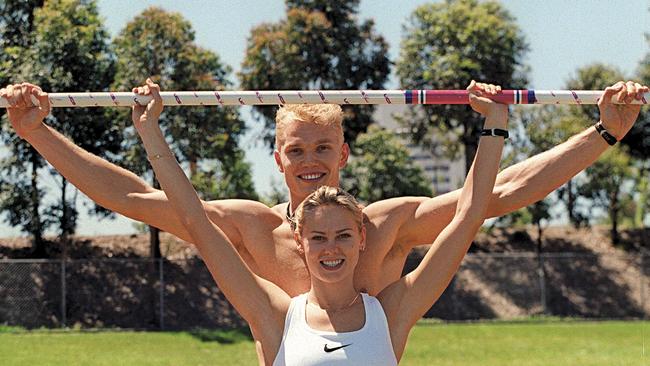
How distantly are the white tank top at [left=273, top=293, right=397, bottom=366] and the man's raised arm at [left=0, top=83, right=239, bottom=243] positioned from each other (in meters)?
0.81

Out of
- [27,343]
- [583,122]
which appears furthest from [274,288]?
[583,122]

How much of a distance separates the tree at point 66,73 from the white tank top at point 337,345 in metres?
22.9

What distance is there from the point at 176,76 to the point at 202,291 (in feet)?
Result: 18.6

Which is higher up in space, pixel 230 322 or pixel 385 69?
pixel 385 69

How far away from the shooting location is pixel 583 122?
3303cm

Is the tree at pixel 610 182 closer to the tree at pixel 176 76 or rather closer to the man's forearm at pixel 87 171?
the tree at pixel 176 76

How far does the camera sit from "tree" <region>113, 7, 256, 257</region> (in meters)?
26.4

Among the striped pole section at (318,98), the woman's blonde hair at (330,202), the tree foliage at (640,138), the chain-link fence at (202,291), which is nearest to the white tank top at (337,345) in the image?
the woman's blonde hair at (330,202)

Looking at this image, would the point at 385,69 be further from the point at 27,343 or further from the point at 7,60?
the point at 27,343

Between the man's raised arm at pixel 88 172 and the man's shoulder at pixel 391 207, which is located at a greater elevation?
the man's raised arm at pixel 88 172

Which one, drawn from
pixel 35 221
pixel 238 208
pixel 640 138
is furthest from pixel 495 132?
pixel 640 138

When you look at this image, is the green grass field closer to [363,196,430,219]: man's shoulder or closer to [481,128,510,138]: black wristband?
[363,196,430,219]: man's shoulder

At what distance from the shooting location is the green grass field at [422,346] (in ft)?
62.1

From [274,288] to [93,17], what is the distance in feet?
81.1
